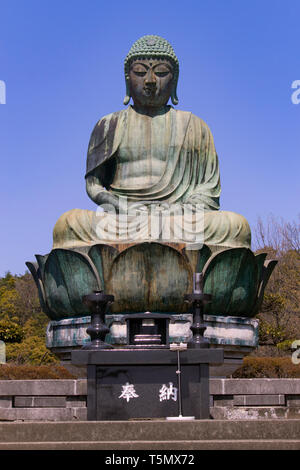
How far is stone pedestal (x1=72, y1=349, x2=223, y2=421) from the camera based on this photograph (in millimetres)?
5930

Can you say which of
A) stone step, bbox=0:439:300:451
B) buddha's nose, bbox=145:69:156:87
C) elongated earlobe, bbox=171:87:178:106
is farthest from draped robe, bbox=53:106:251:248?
stone step, bbox=0:439:300:451

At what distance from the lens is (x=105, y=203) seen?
9.94 m

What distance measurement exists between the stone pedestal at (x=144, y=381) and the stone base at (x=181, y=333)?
8.53 ft

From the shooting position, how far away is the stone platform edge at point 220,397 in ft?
24.9

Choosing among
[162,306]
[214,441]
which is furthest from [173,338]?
[214,441]

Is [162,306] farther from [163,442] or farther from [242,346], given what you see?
[163,442]

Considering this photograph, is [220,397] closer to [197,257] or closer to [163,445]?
[197,257]

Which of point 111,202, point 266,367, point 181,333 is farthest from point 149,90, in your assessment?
point 266,367

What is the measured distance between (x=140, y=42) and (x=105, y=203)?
7.78ft

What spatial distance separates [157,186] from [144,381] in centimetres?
446

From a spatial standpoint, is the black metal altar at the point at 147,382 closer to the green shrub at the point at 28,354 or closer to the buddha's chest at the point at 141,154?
the buddha's chest at the point at 141,154

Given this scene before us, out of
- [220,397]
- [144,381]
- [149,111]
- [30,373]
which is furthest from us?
[30,373]

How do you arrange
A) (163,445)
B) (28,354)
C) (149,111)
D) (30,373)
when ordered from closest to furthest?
(163,445), (149,111), (30,373), (28,354)

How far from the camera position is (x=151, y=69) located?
10.5 m
